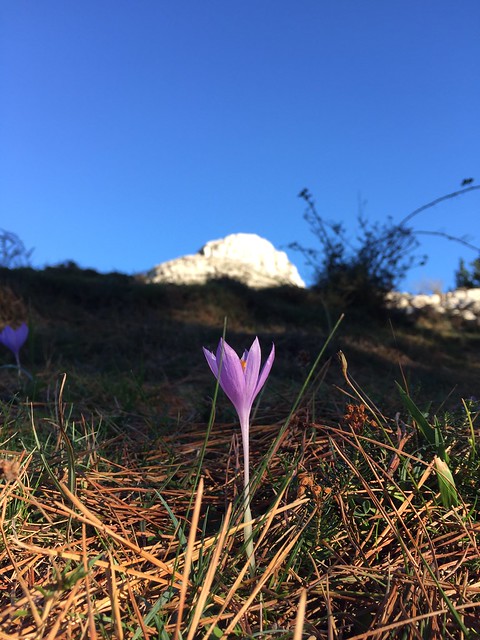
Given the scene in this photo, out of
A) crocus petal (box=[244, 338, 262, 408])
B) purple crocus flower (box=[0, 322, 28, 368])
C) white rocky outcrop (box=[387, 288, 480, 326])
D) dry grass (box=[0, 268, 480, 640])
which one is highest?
white rocky outcrop (box=[387, 288, 480, 326])

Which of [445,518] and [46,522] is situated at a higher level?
[445,518]

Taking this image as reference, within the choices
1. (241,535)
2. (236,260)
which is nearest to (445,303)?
(236,260)

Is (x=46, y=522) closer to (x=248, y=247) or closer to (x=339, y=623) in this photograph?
(x=339, y=623)

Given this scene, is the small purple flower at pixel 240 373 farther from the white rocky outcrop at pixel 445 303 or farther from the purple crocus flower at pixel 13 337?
the white rocky outcrop at pixel 445 303

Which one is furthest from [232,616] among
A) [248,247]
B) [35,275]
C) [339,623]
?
[248,247]

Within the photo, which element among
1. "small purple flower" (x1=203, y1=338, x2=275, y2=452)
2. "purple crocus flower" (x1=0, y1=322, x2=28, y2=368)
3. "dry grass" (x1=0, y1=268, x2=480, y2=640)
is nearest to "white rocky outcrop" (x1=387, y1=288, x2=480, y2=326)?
"purple crocus flower" (x1=0, y1=322, x2=28, y2=368)

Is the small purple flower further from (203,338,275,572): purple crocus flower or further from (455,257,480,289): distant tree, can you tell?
(455,257,480,289): distant tree

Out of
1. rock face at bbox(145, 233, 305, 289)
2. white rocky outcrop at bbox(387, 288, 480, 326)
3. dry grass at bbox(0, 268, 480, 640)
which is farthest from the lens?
rock face at bbox(145, 233, 305, 289)

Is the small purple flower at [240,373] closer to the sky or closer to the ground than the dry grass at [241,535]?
closer to the sky

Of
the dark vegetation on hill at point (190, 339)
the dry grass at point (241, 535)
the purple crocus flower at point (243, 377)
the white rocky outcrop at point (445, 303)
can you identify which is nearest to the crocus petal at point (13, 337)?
the dark vegetation on hill at point (190, 339)
